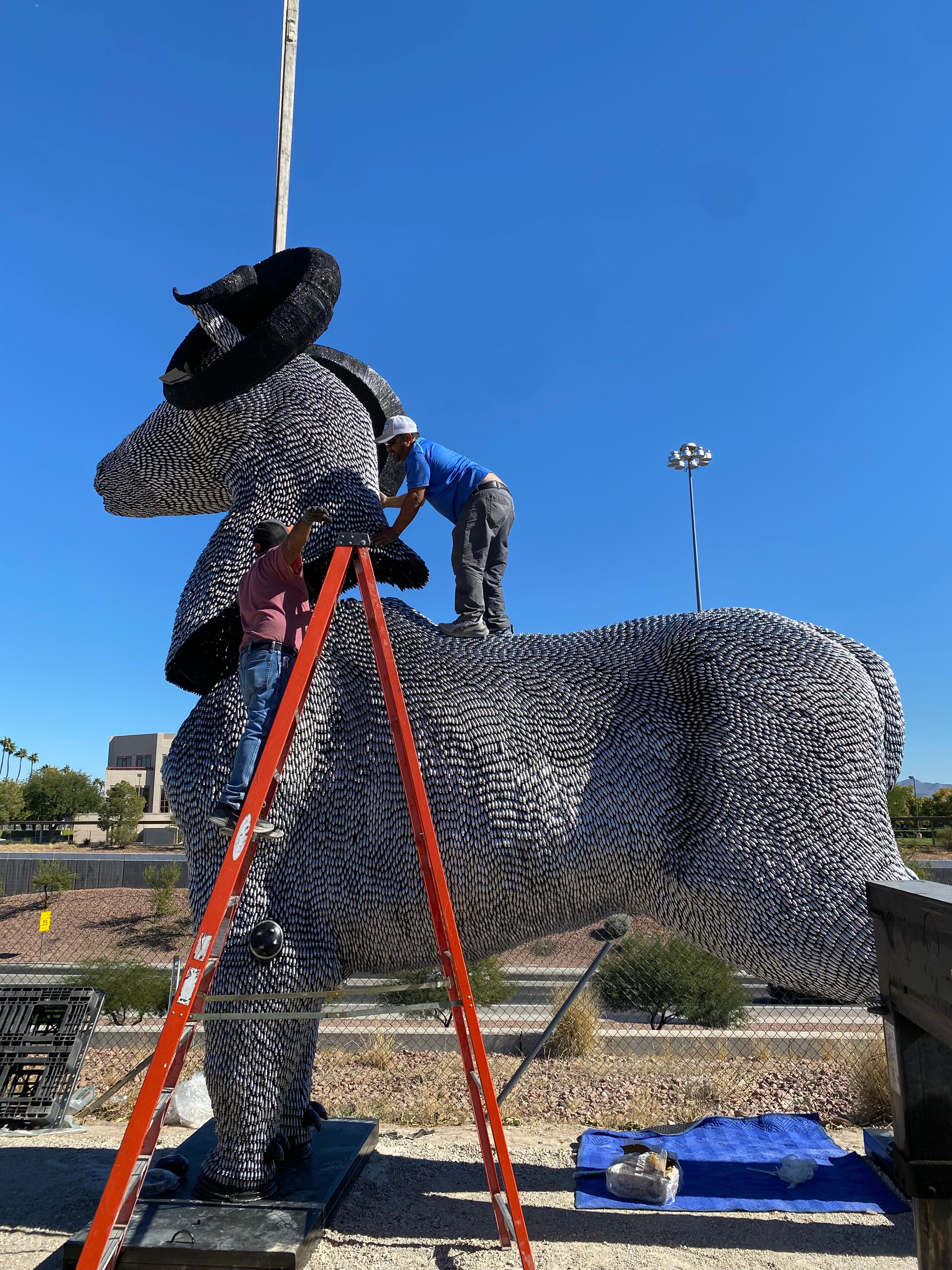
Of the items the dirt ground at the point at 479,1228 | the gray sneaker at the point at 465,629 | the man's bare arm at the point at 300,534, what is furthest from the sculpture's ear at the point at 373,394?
the dirt ground at the point at 479,1228

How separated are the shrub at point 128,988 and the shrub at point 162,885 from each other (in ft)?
22.9

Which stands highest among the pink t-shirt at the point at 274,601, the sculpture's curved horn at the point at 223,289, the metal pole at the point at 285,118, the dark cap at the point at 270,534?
the metal pole at the point at 285,118

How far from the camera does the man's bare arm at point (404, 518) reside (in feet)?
11.9

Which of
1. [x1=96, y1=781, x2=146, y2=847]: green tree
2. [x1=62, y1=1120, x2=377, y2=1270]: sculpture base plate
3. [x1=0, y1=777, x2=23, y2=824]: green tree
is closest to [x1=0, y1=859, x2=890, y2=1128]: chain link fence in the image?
[x1=62, y1=1120, x2=377, y2=1270]: sculpture base plate

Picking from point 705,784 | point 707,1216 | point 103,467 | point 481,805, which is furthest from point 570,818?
point 103,467

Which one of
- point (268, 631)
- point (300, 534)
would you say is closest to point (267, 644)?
point (268, 631)

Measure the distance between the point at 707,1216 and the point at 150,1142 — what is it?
105 inches

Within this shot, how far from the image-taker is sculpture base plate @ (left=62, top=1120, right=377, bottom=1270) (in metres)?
2.86

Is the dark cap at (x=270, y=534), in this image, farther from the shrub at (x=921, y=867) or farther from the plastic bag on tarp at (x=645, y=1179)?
the shrub at (x=921, y=867)

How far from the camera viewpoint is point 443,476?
13.3ft

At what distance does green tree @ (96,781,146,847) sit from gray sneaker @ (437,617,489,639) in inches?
1278

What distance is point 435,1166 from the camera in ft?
14.4

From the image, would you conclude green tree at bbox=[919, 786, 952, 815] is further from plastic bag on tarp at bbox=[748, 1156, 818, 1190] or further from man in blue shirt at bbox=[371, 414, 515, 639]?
man in blue shirt at bbox=[371, 414, 515, 639]

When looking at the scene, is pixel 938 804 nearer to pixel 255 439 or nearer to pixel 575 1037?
pixel 575 1037
